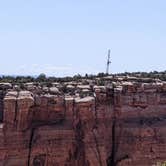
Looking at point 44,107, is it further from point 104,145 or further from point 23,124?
point 104,145

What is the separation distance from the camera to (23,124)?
48875 mm

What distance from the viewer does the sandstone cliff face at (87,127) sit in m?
48.2

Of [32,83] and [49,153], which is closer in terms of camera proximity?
[49,153]

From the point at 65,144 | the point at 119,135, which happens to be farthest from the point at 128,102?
the point at 65,144

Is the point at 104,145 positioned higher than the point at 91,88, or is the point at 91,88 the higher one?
the point at 91,88

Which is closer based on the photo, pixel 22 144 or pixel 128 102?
pixel 22 144

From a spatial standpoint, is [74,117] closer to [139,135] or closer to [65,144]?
[65,144]

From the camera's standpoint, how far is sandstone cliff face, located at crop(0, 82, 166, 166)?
48250mm

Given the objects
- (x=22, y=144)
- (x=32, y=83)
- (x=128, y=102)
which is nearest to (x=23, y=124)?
(x=22, y=144)

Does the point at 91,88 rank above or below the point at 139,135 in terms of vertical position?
above

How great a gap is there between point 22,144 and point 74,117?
4.88m

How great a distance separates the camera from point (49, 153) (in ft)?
159

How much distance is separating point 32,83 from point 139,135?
33.2 feet

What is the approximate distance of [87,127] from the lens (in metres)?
50.3
